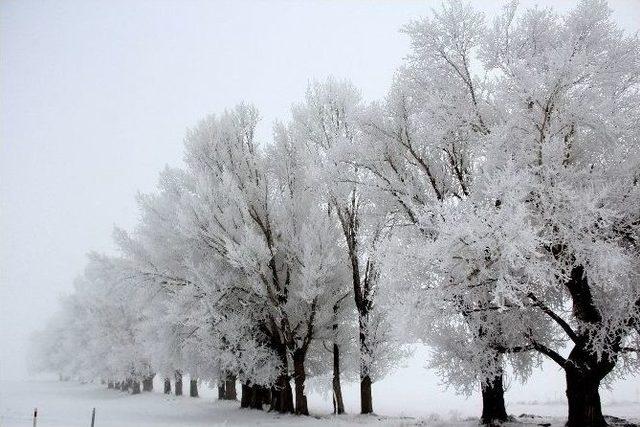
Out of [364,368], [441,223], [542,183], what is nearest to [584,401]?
[542,183]

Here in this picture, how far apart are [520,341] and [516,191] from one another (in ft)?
15.5

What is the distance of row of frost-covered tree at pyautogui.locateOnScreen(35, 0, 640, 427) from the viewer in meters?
9.23

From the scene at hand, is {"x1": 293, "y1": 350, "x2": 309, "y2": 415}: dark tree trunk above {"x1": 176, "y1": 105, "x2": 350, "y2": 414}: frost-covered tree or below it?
below

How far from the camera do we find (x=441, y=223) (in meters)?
8.78

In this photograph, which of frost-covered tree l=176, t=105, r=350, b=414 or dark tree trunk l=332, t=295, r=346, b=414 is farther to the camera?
dark tree trunk l=332, t=295, r=346, b=414

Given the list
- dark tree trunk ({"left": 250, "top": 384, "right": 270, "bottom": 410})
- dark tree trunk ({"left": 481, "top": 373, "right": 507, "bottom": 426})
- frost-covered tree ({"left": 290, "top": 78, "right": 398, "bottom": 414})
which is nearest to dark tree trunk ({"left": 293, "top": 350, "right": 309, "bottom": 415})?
frost-covered tree ({"left": 290, "top": 78, "right": 398, "bottom": 414})

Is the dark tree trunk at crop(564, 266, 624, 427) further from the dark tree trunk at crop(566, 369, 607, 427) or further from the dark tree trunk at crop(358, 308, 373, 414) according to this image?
the dark tree trunk at crop(358, 308, 373, 414)

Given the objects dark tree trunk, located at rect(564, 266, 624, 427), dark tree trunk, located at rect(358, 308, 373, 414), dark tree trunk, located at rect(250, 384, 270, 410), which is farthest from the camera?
dark tree trunk, located at rect(250, 384, 270, 410)

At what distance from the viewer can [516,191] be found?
29.2 feet

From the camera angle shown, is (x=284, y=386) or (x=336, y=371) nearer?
(x=336, y=371)

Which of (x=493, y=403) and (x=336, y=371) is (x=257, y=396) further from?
(x=493, y=403)

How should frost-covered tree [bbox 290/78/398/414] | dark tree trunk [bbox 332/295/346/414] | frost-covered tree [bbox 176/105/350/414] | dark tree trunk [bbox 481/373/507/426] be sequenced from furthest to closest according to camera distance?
1. dark tree trunk [bbox 332/295/346/414]
2. frost-covered tree [bbox 176/105/350/414]
3. frost-covered tree [bbox 290/78/398/414]
4. dark tree trunk [bbox 481/373/507/426]

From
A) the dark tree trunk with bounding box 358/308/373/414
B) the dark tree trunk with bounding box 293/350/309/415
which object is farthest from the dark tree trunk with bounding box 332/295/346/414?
the dark tree trunk with bounding box 293/350/309/415

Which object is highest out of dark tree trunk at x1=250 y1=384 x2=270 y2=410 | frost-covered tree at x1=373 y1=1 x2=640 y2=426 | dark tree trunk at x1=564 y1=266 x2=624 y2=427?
frost-covered tree at x1=373 y1=1 x2=640 y2=426
